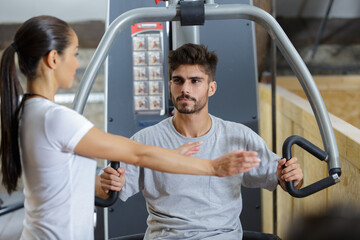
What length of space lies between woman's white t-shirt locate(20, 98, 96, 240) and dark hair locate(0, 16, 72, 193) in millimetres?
28

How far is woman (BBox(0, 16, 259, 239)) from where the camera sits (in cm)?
121

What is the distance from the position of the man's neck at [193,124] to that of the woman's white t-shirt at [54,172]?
1.69 feet

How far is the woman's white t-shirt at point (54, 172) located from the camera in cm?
120

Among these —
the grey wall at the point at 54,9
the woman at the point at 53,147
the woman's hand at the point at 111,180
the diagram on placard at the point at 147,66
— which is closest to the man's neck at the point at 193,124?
the woman's hand at the point at 111,180

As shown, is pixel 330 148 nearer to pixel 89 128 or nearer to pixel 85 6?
pixel 89 128

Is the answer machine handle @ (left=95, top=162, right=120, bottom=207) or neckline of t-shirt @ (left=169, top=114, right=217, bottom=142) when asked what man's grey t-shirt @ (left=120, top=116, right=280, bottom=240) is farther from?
machine handle @ (left=95, top=162, right=120, bottom=207)

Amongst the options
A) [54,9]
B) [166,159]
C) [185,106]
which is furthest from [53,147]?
[54,9]

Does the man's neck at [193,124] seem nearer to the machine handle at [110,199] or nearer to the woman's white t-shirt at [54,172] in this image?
the machine handle at [110,199]

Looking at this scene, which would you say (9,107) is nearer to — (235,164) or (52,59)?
(52,59)

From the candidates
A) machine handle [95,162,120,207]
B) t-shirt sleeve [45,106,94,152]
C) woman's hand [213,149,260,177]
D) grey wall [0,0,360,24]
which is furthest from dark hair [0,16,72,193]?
grey wall [0,0,360,24]

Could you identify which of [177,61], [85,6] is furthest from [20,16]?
[177,61]

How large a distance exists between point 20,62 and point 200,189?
0.75 meters

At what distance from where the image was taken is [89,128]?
1.22 m

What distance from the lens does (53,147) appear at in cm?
120
